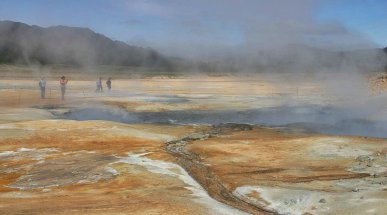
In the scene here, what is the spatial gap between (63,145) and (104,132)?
2.04m

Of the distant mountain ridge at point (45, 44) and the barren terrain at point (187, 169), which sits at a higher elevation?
the distant mountain ridge at point (45, 44)

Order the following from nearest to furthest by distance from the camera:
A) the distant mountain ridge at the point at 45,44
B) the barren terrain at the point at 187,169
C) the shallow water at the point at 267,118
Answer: the barren terrain at the point at 187,169 < the shallow water at the point at 267,118 < the distant mountain ridge at the point at 45,44

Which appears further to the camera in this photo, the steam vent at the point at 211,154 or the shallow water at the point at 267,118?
the shallow water at the point at 267,118

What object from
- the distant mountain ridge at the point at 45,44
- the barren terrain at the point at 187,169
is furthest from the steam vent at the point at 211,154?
the distant mountain ridge at the point at 45,44

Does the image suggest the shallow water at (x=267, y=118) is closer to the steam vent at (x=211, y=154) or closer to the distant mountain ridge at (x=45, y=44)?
the steam vent at (x=211, y=154)

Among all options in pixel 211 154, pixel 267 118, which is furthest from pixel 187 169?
pixel 267 118

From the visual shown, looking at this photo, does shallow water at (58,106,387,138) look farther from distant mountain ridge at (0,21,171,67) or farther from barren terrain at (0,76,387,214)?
distant mountain ridge at (0,21,171,67)

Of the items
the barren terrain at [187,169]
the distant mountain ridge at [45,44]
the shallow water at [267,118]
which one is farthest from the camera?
the distant mountain ridge at [45,44]

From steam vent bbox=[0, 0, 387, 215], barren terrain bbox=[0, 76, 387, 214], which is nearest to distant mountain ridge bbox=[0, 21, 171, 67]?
steam vent bbox=[0, 0, 387, 215]

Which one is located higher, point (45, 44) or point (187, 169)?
point (45, 44)

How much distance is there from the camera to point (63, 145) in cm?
1406

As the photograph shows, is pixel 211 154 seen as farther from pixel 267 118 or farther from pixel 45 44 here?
pixel 45 44

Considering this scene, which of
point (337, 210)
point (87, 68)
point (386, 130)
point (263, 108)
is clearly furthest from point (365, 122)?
point (87, 68)

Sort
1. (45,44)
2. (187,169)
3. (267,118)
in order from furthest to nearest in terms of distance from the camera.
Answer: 1. (45,44)
2. (267,118)
3. (187,169)
